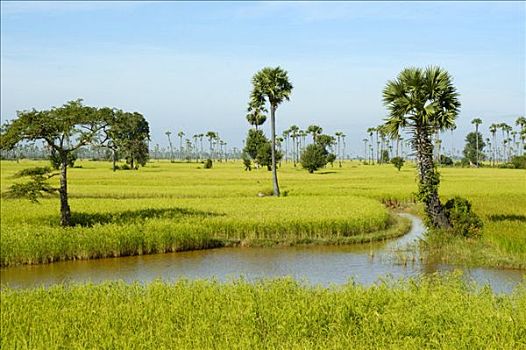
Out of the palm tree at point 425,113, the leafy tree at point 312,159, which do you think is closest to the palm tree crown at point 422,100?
the palm tree at point 425,113

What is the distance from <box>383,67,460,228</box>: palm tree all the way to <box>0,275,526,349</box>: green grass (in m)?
13.0

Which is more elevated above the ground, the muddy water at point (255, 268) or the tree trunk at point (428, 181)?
the tree trunk at point (428, 181)

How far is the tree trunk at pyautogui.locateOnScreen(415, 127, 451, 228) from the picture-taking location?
25750mm

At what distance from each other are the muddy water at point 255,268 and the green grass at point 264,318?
17.4 feet

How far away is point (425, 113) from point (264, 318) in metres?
17.8

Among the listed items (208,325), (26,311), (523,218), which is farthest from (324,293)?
(523,218)

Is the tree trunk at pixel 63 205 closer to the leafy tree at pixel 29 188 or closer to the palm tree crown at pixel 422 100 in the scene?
the leafy tree at pixel 29 188

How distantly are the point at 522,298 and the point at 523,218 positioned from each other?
20.6m

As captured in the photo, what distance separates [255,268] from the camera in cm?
2202

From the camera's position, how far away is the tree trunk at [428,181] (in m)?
25.8

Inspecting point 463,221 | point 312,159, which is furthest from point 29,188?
point 312,159

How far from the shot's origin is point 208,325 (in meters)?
11.1

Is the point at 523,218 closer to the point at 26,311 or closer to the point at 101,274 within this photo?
the point at 101,274

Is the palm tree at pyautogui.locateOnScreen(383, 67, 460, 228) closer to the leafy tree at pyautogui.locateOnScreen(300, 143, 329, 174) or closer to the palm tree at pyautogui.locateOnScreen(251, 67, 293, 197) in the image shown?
the palm tree at pyautogui.locateOnScreen(251, 67, 293, 197)
